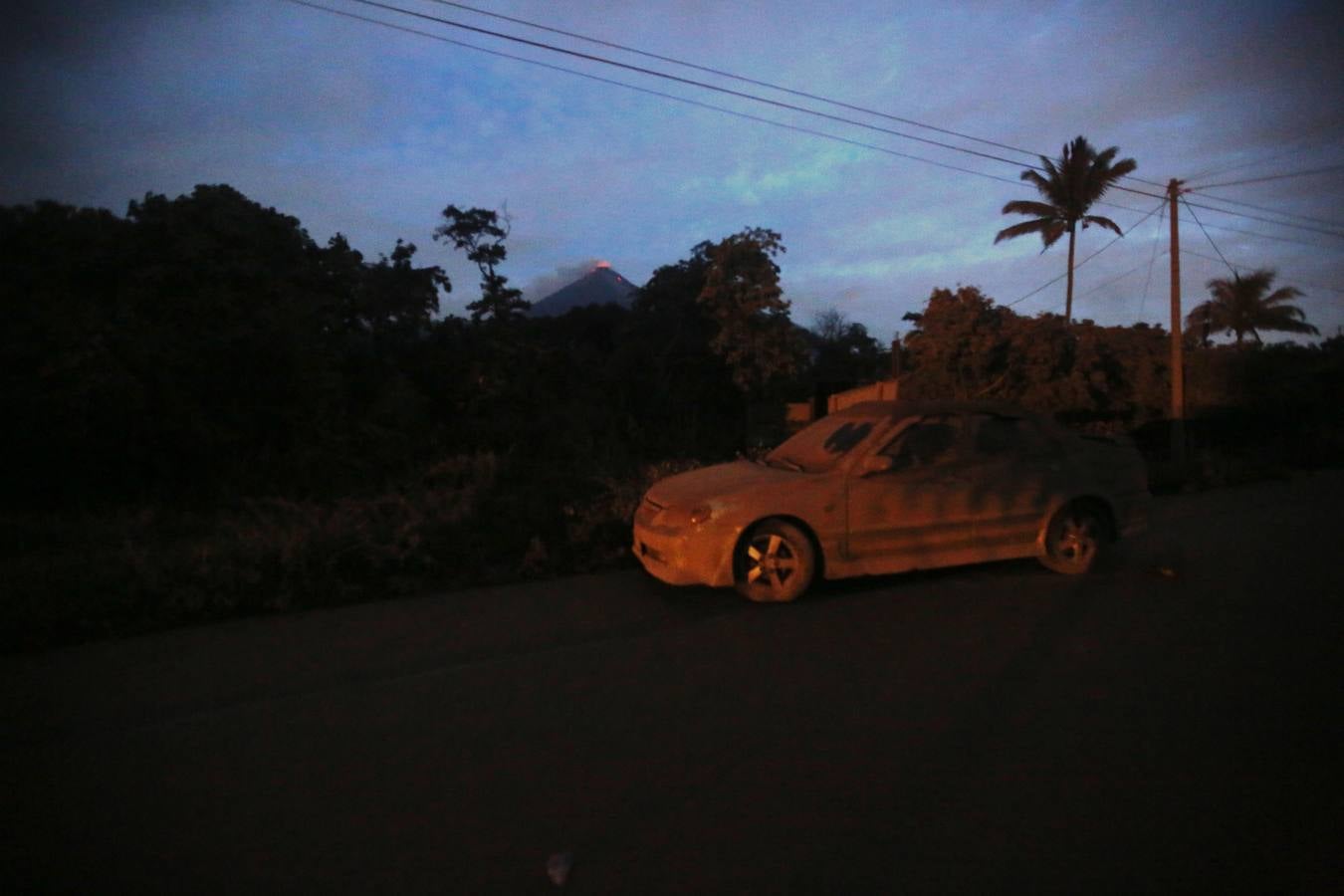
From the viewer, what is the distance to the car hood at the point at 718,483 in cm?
628

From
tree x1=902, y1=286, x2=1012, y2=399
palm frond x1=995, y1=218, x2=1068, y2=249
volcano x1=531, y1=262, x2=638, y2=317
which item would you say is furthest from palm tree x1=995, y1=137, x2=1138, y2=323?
volcano x1=531, y1=262, x2=638, y2=317

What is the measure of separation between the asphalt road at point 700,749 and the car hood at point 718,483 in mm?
814

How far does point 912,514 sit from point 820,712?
2746 mm

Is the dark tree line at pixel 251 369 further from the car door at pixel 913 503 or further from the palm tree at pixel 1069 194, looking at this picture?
the palm tree at pixel 1069 194

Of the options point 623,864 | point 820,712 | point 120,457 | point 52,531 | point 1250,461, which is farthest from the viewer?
point 1250,461

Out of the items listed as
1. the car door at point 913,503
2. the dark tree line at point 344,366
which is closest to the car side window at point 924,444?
the car door at point 913,503

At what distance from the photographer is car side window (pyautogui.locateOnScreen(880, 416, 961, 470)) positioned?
6629 millimetres

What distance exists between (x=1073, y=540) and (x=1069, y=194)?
2335 cm

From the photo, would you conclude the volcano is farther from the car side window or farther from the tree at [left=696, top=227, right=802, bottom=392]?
the car side window

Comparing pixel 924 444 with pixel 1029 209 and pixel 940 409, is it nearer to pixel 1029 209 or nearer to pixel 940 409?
pixel 940 409

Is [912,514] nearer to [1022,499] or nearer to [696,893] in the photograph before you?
[1022,499]

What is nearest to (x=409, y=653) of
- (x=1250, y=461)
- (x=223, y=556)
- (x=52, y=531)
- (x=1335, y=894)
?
(x=223, y=556)

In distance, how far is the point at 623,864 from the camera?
9.55 feet

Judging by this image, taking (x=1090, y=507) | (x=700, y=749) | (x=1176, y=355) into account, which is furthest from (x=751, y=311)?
(x=700, y=749)
